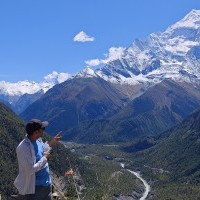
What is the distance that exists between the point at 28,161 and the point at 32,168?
346mm

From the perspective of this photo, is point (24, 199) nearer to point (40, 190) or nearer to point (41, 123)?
point (40, 190)

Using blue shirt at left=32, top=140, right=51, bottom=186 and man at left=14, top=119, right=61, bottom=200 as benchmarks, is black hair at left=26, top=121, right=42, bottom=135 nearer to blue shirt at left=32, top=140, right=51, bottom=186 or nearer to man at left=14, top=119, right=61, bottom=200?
man at left=14, top=119, right=61, bottom=200

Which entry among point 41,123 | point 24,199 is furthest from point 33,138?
point 24,199

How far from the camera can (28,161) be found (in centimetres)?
2131

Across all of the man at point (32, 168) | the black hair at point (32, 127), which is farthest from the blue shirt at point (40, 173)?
the black hair at point (32, 127)

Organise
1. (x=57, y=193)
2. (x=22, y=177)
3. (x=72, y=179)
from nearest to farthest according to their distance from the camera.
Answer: (x=72, y=179) < (x=22, y=177) < (x=57, y=193)

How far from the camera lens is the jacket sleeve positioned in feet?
69.7

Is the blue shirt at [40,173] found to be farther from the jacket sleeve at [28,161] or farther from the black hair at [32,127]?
the black hair at [32,127]

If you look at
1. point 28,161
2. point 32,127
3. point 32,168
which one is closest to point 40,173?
point 32,168

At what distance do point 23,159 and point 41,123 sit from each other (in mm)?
1639

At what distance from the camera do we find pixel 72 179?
20.2 meters

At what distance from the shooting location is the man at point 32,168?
21.4 m

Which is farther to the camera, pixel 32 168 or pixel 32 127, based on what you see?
pixel 32 127

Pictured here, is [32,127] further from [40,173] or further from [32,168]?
[40,173]
